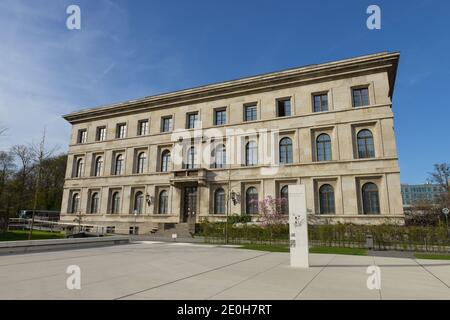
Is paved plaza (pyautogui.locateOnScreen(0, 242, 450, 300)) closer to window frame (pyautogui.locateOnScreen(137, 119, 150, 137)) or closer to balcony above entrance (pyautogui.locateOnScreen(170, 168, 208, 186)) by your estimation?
balcony above entrance (pyautogui.locateOnScreen(170, 168, 208, 186))

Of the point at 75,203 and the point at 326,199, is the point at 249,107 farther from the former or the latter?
the point at 75,203

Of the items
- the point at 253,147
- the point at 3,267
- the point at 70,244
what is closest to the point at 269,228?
the point at 253,147

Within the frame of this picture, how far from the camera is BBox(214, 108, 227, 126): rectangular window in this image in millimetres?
33750

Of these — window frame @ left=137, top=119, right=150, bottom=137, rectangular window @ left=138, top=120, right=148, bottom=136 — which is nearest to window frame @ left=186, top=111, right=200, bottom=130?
window frame @ left=137, top=119, right=150, bottom=137

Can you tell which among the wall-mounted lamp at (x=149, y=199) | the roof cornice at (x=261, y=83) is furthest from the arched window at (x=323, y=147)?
the wall-mounted lamp at (x=149, y=199)

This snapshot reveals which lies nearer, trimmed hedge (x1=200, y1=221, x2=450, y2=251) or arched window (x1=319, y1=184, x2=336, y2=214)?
trimmed hedge (x1=200, y1=221, x2=450, y2=251)

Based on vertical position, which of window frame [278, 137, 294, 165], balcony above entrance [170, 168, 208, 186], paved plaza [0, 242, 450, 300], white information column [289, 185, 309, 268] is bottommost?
paved plaza [0, 242, 450, 300]

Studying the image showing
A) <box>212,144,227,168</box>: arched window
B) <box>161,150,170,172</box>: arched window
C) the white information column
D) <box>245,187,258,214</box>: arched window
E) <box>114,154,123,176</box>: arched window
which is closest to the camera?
the white information column

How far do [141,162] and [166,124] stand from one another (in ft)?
19.2

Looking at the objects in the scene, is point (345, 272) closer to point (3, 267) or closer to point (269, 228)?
point (3, 267)

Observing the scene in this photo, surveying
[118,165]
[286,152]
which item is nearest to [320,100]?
[286,152]

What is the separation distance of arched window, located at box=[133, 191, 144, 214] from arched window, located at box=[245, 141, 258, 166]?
45.9ft

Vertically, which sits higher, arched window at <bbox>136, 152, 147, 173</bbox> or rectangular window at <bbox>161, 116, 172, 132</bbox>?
rectangular window at <bbox>161, 116, 172, 132</bbox>

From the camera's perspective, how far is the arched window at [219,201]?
1231 inches
